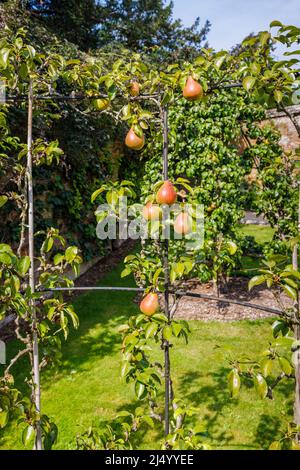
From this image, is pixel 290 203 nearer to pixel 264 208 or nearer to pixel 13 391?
pixel 264 208

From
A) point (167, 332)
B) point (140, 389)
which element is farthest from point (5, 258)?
point (140, 389)

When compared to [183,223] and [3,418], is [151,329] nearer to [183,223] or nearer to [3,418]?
[183,223]

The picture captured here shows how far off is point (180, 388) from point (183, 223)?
2481 mm

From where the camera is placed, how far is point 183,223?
1.66 metres

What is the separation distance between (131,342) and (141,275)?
16.2 inches

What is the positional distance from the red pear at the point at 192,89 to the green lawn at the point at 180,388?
70.8 inches

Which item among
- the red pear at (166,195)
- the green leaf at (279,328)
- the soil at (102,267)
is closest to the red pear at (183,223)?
the red pear at (166,195)

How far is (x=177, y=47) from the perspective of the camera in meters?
15.3

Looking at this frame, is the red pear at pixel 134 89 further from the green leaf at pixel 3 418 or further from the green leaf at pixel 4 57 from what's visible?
the green leaf at pixel 3 418

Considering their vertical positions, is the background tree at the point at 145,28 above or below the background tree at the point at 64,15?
above

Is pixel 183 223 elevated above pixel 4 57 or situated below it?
below

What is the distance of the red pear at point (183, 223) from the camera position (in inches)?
65.1

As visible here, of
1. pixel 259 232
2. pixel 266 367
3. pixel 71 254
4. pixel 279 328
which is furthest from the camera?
pixel 259 232

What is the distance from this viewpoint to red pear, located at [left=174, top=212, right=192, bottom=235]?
1.65 m
